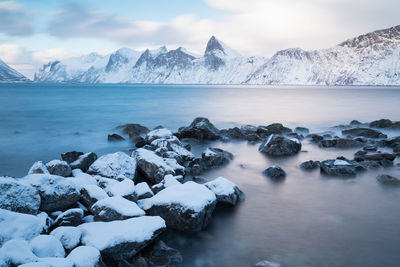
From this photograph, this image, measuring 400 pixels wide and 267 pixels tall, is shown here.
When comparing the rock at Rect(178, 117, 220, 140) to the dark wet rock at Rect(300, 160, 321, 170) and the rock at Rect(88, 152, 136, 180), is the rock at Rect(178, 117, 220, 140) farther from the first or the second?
the rock at Rect(88, 152, 136, 180)

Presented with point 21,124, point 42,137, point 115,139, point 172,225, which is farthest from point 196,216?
point 21,124

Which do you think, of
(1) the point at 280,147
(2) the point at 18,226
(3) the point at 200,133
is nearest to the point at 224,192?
(2) the point at 18,226

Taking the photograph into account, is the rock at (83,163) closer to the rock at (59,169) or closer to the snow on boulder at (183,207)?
the rock at (59,169)

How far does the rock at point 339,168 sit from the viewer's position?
12004 millimetres

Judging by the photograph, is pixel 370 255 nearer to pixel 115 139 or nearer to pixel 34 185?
pixel 34 185

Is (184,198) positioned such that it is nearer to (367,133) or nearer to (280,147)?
(280,147)

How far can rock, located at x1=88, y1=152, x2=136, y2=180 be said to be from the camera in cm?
1058

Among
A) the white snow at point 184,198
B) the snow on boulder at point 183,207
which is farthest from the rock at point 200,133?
the snow on boulder at point 183,207

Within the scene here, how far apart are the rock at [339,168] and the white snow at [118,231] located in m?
8.18

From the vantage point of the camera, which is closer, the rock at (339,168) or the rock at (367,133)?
the rock at (339,168)

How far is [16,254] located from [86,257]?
1098 mm

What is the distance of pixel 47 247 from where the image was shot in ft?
18.5

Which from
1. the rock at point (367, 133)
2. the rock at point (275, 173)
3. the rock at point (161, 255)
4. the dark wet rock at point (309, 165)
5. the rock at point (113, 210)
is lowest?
the rock at point (161, 255)

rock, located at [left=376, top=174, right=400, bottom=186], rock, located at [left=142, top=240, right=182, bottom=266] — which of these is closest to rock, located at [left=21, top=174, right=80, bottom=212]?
rock, located at [left=142, top=240, right=182, bottom=266]
